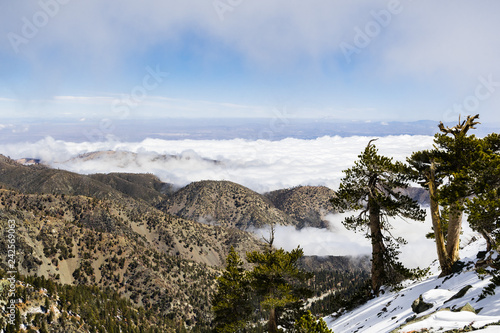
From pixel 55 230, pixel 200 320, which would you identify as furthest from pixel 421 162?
pixel 55 230

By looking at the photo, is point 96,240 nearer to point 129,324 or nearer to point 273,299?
point 129,324

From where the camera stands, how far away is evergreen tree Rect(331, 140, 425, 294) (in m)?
20.7

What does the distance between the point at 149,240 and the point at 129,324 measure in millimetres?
99861

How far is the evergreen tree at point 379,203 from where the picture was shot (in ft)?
67.9

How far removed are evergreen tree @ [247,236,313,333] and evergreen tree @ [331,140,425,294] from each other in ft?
20.0

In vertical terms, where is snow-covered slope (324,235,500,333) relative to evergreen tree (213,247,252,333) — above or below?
above

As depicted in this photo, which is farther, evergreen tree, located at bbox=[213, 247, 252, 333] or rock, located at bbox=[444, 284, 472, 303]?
evergreen tree, located at bbox=[213, 247, 252, 333]

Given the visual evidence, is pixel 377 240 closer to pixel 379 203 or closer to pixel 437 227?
pixel 379 203

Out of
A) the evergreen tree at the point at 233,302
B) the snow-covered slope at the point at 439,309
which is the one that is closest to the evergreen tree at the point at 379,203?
the snow-covered slope at the point at 439,309

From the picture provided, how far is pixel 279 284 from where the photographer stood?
22031mm

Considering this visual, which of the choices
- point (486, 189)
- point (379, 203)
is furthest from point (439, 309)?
point (379, 203)

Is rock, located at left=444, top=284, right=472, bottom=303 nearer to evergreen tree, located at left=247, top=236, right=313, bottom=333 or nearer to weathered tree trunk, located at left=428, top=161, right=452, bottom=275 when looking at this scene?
A: weathered tree trunk, located at left=428, top=161, right=452, bottom=275

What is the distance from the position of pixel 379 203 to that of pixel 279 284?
10.6 m

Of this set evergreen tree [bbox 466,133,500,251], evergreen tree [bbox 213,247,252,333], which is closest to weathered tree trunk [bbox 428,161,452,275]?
evergreen tree [bbox 466,133,500,251]
